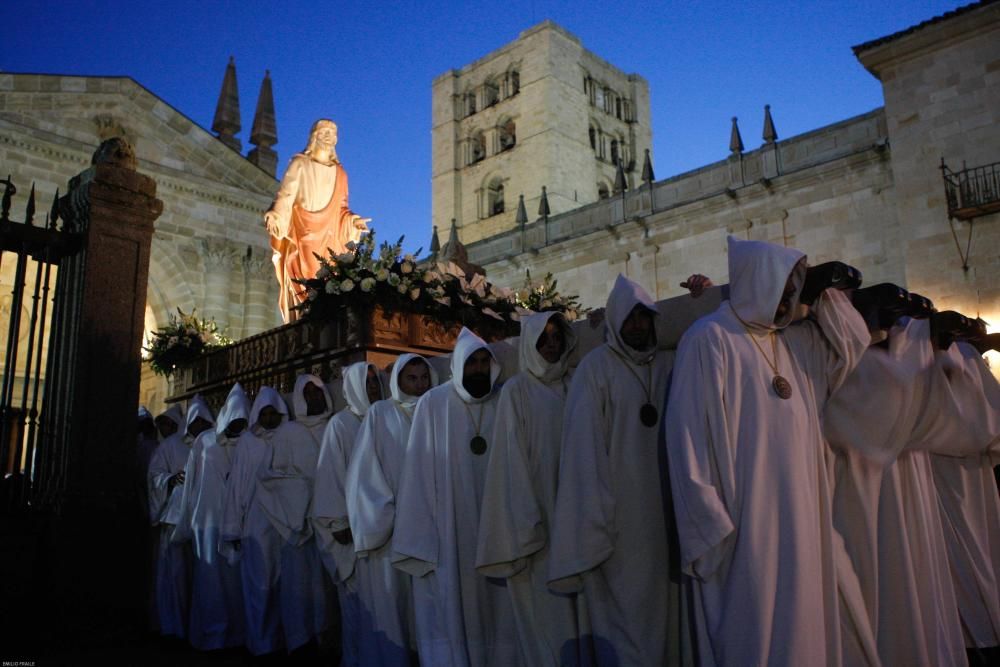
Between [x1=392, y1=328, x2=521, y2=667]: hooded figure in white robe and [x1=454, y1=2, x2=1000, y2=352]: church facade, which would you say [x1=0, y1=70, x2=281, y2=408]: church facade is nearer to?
[x1=454, y1=2, x2=1000, y2=352]: church facade

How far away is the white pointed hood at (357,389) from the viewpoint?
6320mm

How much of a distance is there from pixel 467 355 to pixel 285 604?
2763 millimetres

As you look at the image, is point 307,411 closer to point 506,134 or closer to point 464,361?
point 464,361

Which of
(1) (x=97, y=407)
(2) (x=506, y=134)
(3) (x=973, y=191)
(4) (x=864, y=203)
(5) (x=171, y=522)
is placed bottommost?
(5) (x=171, y=522)

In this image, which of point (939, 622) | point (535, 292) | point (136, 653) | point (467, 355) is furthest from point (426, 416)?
point (535, 292)

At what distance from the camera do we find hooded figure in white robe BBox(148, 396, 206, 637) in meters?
7.41

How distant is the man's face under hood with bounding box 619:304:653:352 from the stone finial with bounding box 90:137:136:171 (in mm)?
4324

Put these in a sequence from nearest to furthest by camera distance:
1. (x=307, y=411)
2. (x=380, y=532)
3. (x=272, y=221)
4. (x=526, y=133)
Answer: (x=380, y=532) → (x=307, y=411) → (x=272, y=221) → (x=526, y=133)

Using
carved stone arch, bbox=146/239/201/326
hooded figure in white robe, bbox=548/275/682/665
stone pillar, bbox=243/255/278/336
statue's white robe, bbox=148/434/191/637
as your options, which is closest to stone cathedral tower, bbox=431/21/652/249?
stone pillar, bbox=243/255/278/336

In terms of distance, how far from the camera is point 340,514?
19.2 feet

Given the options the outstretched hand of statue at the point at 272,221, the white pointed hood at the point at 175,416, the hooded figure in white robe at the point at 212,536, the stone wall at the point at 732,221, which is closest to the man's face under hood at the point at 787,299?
the hooded figure in white robe at the point at 212,536

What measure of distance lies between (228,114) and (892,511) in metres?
27.0

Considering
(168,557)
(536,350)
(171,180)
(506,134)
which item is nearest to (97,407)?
(168,557)

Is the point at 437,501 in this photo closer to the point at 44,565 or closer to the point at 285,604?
the point at 285,604
